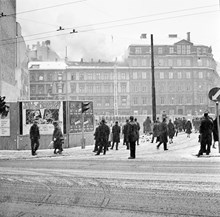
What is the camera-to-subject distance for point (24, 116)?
816 inches

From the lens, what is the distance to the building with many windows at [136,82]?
7356cm

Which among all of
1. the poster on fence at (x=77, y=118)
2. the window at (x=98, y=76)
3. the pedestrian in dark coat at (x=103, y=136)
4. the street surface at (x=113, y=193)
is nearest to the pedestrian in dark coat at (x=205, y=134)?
the street surface at (x=113, y=193)

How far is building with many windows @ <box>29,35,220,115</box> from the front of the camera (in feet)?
241

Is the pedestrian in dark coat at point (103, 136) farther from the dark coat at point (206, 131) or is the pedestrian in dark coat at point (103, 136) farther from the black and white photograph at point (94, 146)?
the dark coat at point (206, 131)

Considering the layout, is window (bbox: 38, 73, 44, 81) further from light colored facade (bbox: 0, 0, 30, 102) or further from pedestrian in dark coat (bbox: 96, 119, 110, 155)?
pedestrian in dark coat (bbox: 96, 119, 110, 155)

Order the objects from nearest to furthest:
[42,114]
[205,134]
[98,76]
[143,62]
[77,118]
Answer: [205,134] < [42,114] < [77,118] < [98,76] < [143,62]

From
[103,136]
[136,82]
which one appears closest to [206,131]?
[103,136]

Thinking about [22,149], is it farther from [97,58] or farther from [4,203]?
[97,58]

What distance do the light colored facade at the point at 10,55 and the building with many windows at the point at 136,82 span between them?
36013 mm

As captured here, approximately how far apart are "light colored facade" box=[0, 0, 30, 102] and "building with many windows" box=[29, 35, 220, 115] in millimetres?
36013

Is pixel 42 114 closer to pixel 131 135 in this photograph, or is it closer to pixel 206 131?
pixel 131 135

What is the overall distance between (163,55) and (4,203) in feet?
239

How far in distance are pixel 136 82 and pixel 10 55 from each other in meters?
45.3

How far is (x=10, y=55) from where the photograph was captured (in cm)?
3222
